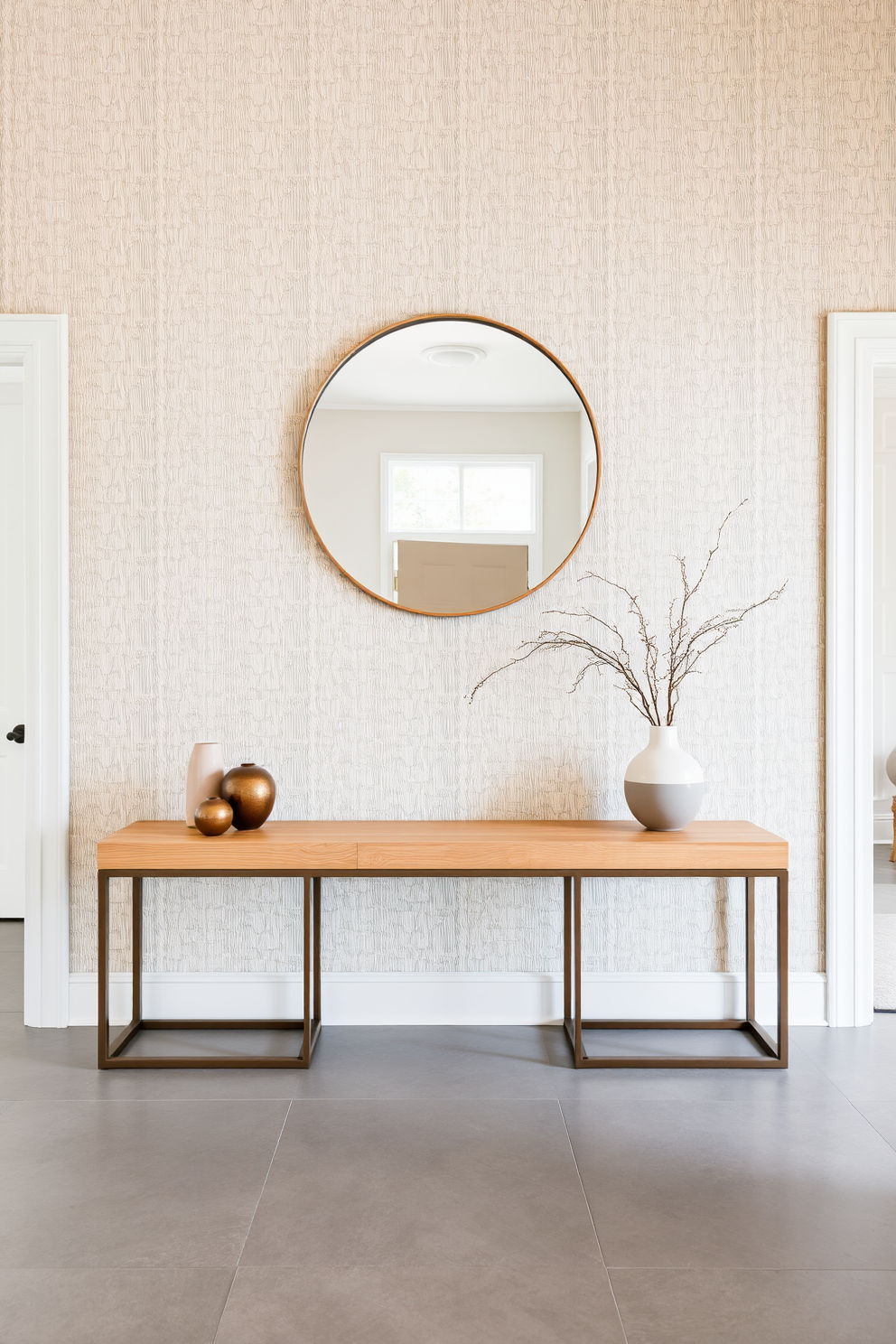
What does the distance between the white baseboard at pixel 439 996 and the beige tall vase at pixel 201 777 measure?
563mm

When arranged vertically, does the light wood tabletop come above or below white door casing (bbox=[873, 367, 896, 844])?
below

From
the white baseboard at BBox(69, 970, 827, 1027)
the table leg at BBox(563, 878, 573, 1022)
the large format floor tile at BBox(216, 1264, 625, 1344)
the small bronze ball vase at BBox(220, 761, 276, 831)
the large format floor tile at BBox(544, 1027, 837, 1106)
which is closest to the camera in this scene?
the large format floor tile at BBox(216, 1264, 625, 1344)

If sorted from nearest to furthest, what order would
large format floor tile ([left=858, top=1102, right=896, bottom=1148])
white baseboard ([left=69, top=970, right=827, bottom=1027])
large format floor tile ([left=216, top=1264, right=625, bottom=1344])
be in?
large format floor tile ([left=216, top=1264, right=625, bottom=1344]) < large format floor tile ([left=858, top=1102, right=896, bottom=1148]) < white baseboard ([left=69, top=970, right=827, bottom=1027])

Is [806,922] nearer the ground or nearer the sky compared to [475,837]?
nearer the ground

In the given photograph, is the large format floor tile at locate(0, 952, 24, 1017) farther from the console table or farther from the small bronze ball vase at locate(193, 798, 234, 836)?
the small bronze ball vase at locate(193, 798, 234, 836)

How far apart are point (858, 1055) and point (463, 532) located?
5.81 ft

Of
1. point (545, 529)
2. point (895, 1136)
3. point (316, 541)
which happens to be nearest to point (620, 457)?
point (545, 529)

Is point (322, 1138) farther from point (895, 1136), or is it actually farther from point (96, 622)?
point (96, 622)

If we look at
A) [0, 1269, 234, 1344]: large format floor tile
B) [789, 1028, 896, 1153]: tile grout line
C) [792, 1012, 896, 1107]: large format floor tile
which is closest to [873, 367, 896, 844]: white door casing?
[792, 1012, 896, 1107]: large format floor tile

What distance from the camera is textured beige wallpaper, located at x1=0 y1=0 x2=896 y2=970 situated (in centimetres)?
269

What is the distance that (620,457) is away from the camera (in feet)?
8.92

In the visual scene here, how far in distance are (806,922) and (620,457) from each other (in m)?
1.46

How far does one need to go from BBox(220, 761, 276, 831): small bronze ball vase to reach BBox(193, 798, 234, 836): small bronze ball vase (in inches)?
1.9

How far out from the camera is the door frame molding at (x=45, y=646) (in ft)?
8.78
